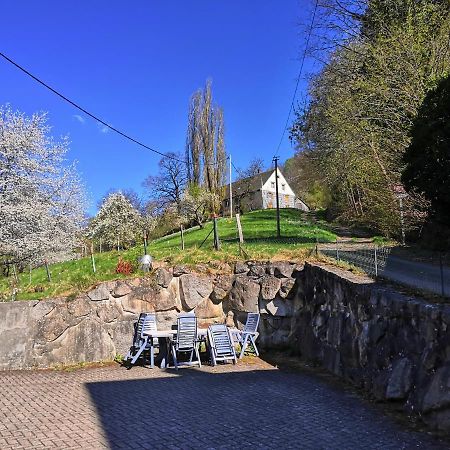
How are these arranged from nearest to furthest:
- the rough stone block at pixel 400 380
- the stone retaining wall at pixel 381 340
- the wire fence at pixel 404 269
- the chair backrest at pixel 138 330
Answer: the stone retaining wall at pixel 381 340
the rough stone block at pixel 400 380
the wire fence at pixel 404 269
the chair backrest at pixel 138 330

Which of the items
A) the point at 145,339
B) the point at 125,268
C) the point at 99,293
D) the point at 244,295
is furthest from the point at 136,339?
the point at 244,295

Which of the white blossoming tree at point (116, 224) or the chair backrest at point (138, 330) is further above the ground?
the white blossoming tree at point (116, 224)

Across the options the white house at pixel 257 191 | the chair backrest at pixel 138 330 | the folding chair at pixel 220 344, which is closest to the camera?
the folding chair at pixel 220 344

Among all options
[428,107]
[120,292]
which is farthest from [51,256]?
[428,107]

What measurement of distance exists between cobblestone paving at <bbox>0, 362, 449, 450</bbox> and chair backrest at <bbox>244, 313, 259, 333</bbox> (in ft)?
5.84

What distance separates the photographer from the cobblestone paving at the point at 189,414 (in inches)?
207

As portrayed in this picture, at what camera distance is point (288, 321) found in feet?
38.1

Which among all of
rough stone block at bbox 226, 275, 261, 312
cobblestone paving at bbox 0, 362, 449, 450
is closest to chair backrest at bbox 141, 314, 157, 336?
cobblestone paving at bbox 0, 362, 449, 450

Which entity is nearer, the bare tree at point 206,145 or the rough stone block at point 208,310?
the rough stone block at point 208,310

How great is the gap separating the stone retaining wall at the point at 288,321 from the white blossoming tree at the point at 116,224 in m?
24.2

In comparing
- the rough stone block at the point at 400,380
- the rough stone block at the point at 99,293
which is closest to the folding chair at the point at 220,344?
the rough stone block at the point at 99,293

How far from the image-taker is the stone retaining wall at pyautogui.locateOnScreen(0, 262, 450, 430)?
19.0 ft

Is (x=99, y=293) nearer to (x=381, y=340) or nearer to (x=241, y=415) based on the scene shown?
(x=241, y=415)

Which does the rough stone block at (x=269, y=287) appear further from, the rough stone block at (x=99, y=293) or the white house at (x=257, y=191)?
the white house at (x=257, y=191)
